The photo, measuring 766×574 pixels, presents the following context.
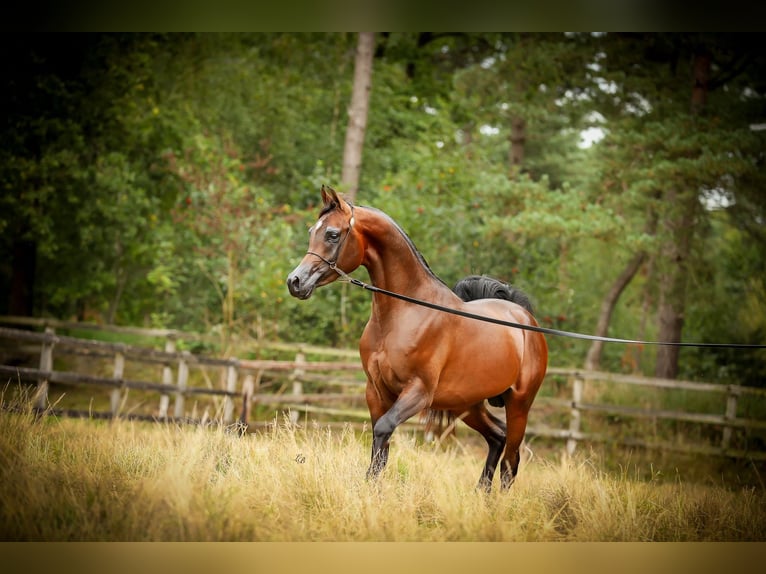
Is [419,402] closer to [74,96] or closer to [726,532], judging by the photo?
[726,532]

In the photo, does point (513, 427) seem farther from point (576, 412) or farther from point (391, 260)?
point (576, 412)

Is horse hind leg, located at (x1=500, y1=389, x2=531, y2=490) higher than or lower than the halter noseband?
lower

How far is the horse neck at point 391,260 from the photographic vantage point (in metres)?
3.89

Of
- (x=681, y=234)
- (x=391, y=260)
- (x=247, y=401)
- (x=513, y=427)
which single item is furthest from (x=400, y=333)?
(x=681, y=234)

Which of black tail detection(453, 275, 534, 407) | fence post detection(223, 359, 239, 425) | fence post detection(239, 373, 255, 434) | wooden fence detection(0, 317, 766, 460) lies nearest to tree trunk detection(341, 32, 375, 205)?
wooden fence detection(0, 317, 766, 460)

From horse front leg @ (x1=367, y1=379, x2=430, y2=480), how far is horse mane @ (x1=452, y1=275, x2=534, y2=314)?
132 cm

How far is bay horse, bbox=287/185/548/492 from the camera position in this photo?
3.69 metres

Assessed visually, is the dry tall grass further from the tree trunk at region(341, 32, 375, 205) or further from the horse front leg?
the tree trunk at region(341, 32, 375, 205)

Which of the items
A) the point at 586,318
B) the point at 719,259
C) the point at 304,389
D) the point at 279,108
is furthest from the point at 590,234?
the point at 279,108

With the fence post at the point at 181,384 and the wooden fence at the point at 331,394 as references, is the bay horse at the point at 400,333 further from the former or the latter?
the fence post at the point at 181,384

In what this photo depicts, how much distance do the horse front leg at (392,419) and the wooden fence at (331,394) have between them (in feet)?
17.1

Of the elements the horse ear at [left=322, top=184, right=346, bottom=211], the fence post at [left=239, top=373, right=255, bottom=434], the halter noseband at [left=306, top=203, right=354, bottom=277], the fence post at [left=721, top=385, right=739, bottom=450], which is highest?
the horse ear at [left=322, top=184, right=346, bottom=211]

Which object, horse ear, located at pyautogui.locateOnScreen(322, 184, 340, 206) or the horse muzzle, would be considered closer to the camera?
→ the horse muzzle

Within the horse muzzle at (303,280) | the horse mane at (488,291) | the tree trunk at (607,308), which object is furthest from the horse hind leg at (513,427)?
the tree trunk at (607,308)
